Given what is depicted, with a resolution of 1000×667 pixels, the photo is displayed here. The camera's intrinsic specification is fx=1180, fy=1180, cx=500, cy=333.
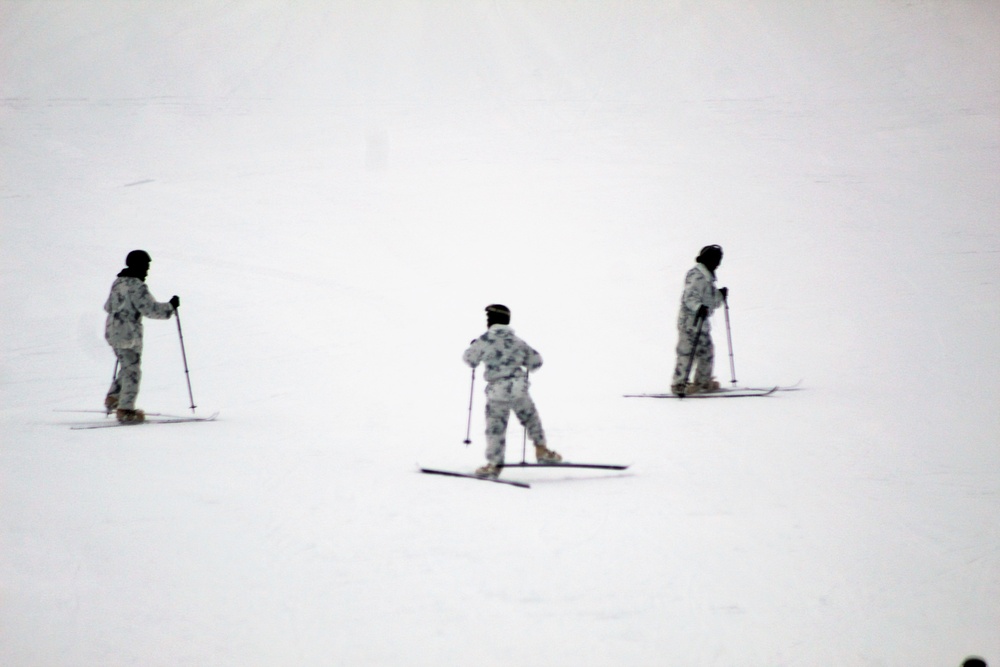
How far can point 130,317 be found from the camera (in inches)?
393

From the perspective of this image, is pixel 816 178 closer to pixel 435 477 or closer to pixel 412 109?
pixel 412 109

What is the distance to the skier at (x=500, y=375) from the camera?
7.64 m

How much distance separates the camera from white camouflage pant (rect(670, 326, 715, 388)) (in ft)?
36.1

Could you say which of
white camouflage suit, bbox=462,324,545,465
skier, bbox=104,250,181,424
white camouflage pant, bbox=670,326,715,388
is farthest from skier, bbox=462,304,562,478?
white camouflage pant, bbox=670,326,715,388

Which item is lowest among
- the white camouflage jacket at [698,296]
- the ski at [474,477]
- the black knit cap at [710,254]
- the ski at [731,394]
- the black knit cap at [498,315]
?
the ski at [474,477]

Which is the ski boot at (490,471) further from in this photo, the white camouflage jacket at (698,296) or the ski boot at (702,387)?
the ski boot at (702,387)

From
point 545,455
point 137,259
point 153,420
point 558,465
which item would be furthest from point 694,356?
point 137,259

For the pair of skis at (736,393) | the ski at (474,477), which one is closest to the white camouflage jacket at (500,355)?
the ski at (474,477)

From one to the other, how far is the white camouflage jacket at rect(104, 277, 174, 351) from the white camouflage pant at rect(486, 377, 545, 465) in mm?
3545

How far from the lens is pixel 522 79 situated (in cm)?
3186

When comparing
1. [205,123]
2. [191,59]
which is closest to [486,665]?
[205,123]

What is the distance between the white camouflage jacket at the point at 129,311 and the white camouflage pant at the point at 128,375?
0.20 ft

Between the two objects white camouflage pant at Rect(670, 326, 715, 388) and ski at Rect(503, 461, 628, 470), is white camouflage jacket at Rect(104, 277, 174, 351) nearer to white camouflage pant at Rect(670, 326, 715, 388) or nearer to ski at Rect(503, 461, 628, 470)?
ski at Rect(503, 461, 628, 470)

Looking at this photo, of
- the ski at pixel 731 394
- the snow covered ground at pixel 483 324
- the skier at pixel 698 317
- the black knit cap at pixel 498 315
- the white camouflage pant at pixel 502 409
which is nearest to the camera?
the snow covered ground at pixel 483 324
